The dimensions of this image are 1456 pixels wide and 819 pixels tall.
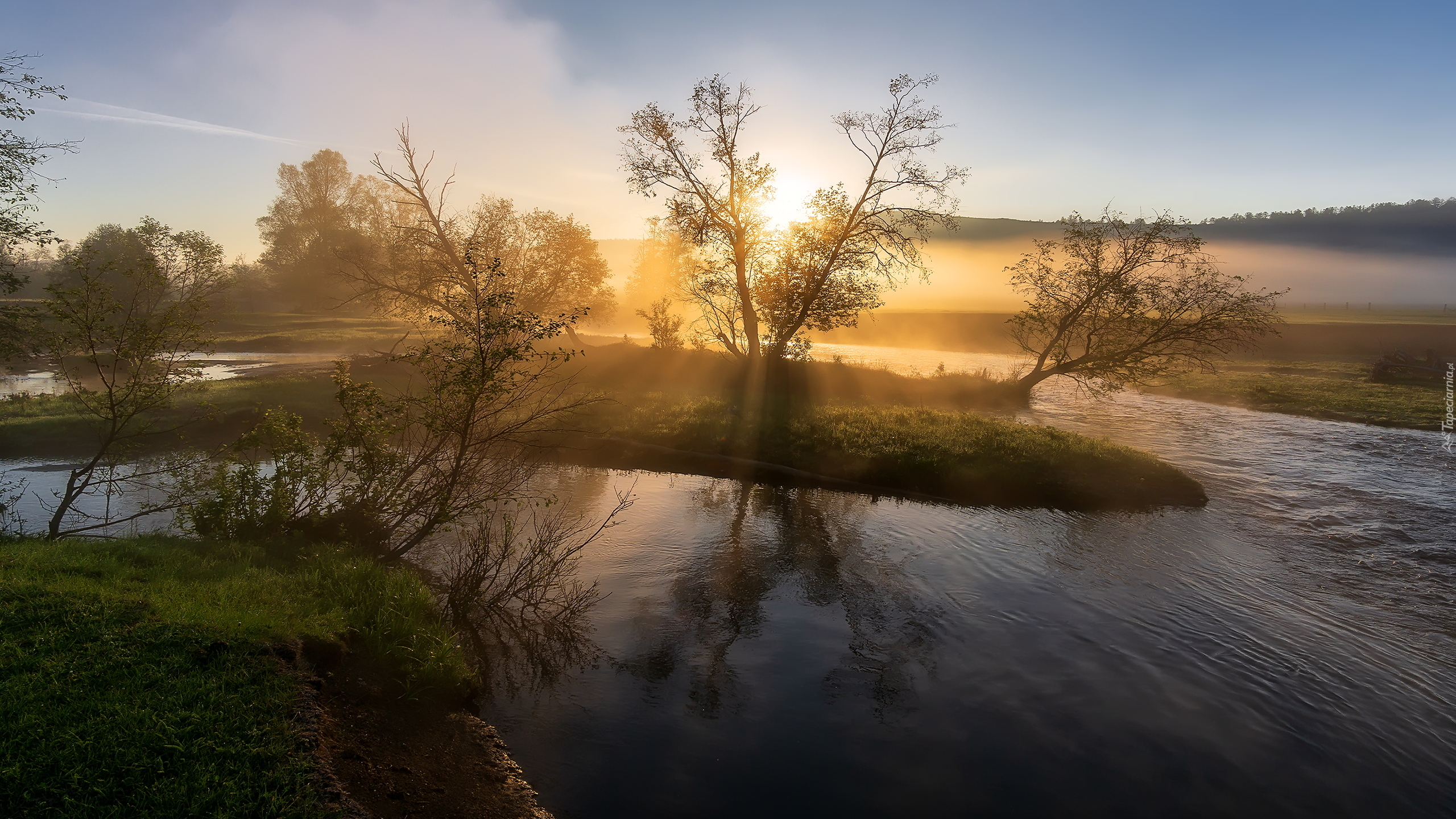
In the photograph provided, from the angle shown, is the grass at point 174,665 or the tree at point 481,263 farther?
the tree at point 481,263

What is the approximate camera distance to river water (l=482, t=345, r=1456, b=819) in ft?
23.8

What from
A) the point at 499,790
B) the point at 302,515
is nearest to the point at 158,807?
the point at 499,790

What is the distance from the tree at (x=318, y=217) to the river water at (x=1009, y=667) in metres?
69.0

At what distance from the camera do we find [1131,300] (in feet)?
88.3

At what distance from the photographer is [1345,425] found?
2564 cm

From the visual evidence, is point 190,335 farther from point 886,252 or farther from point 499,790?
point 886,252

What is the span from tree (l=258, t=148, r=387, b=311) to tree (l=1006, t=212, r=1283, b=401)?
2597 inches

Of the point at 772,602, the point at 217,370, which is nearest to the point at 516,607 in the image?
the point at 772,602

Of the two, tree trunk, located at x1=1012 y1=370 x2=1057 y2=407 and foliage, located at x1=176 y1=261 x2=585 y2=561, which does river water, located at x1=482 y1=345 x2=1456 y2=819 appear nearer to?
foliage, located at x1=176 y1=261 x2=585 y2=561

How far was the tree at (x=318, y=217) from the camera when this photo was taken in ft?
233

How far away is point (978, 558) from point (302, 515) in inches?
479

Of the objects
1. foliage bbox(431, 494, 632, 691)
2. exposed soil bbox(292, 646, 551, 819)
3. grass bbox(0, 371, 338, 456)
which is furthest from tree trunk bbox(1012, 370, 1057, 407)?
exposed soil bbox(292, 646, 551, 819)

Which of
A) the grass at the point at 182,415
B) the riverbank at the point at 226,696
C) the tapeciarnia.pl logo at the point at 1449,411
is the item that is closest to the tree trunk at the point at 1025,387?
the tapeciarnia.pl logo at the point at 1449,411

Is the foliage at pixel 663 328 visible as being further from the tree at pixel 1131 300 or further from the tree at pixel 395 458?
the tree at pixel 395 458
